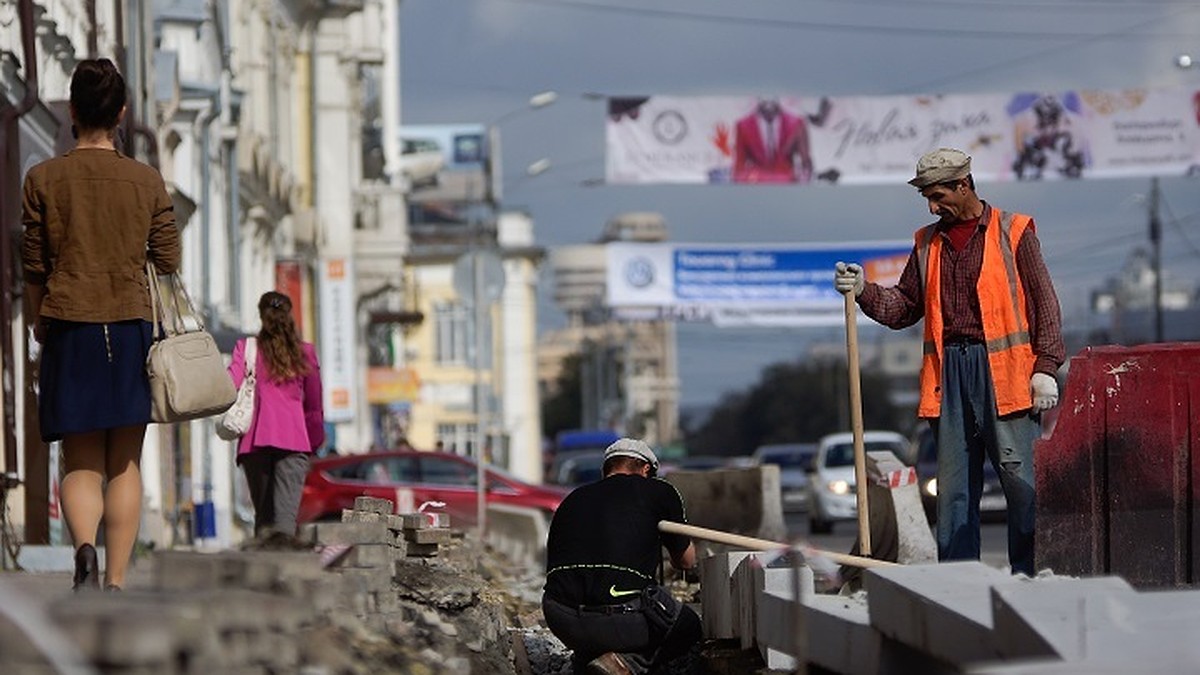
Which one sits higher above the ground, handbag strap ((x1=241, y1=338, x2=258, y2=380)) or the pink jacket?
handbag strap ((x1=241, y1=338, x2=258, y2=380))

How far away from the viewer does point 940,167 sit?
9.91 metres

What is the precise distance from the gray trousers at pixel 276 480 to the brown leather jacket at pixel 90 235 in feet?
14.9

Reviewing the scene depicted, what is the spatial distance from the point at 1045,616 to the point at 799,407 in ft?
532

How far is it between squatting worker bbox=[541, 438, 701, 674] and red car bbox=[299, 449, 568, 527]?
17809 mm

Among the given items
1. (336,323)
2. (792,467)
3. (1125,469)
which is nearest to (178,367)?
(1125,469)

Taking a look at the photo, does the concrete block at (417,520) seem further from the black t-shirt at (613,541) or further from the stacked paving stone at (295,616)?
the black t-shirt at (613,541)

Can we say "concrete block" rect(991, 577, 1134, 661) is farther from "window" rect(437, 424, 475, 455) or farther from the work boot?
"window" rect(437, 424, 475, 455)

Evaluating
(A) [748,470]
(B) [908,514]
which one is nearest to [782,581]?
(B) [908,514]

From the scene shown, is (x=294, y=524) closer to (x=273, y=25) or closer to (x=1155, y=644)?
(x=1155, y=644)

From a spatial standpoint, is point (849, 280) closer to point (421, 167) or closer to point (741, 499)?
point (741, 499)

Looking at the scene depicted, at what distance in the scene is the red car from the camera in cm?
2930

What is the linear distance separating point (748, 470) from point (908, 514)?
728 centimetres

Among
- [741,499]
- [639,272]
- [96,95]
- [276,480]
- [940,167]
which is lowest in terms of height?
[741,499]

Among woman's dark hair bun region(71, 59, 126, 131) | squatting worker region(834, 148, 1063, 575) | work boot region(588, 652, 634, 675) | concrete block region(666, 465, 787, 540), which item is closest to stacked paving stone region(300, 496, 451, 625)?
work boot region(588, 652, 634, 675)
